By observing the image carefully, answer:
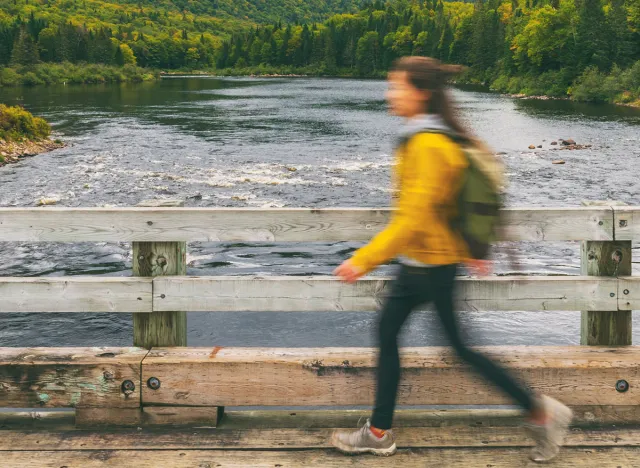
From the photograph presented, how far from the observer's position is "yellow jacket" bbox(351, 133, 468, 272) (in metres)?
3.25

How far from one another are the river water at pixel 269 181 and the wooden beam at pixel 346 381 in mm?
486

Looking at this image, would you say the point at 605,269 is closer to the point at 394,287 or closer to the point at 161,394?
the point at 394,287

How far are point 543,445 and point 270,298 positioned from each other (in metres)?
1.62

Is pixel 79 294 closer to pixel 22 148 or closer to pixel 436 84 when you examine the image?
pixel 436 84

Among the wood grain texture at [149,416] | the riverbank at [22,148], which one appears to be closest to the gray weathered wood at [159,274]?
the wood grain texture at [149,416]

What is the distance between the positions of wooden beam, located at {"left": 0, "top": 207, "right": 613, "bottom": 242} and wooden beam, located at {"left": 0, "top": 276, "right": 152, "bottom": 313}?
9.5 inches

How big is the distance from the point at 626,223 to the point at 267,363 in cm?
212

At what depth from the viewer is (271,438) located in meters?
3.92

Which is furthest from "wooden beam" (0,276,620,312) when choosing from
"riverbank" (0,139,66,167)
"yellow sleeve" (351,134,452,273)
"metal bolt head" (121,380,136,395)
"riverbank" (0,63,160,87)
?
"riverbank" (0,63,160,87)

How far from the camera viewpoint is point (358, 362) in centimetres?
413

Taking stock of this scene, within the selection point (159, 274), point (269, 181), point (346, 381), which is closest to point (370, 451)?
point (346, 381)

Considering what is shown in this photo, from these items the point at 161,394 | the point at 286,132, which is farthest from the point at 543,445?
the point at 286,132

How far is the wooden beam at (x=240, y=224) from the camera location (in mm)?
4262

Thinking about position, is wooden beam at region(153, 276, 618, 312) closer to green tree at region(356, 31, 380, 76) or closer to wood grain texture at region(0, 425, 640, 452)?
wood grain texture at region(0, 425, 640, 452)
